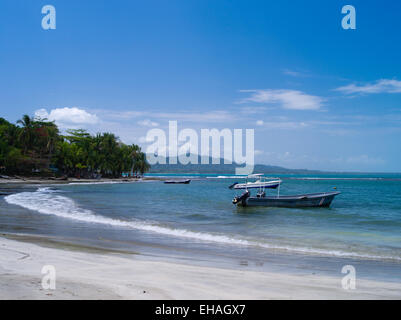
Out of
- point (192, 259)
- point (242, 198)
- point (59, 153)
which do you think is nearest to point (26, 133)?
point (59, 153)

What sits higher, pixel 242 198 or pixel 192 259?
→ pixel 192 259

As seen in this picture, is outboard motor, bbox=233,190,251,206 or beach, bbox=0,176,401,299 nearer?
beach, bbox=0,176,401,299

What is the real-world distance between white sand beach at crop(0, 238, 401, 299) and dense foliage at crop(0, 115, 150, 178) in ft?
259

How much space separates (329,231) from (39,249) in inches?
529

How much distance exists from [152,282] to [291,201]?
26640 mm

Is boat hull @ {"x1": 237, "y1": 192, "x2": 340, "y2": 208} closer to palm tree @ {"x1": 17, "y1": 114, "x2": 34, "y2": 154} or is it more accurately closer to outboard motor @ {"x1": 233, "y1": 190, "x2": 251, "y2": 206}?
outboard motor @ {"x1": 233, "y1": 190, "x2": 251, "y2": 206}

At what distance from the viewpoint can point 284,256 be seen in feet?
37.0

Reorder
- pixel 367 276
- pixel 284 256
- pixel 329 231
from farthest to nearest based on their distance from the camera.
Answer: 1. pixel 329 231
2. pixel 284 256
3. pixel 367 276

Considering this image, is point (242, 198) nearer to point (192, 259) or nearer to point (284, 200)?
point (284, 200)

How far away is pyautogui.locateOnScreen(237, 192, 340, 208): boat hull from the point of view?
30.6m

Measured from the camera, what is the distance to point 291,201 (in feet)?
105

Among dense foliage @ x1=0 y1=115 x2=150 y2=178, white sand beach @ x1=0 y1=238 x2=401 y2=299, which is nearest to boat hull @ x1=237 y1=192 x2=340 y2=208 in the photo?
white sand beach @ x1=0 y1=238 x2=401 y2=299

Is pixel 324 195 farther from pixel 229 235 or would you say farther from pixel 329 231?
pixel 229 235

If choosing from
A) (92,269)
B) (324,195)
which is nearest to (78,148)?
(324,195)
